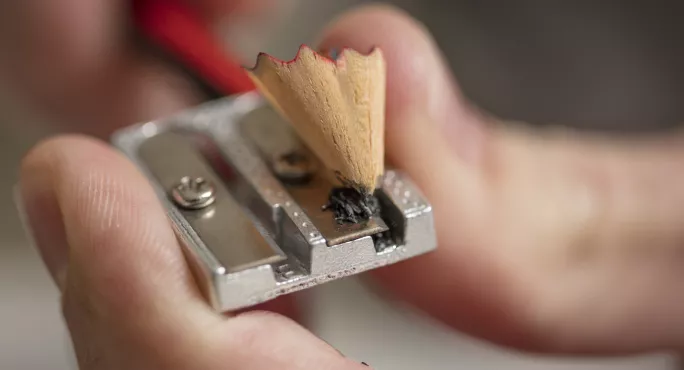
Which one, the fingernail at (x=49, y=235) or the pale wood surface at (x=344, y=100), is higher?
the pale wood surface at (x=344, y=100)

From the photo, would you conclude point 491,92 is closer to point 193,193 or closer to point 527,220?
point 527,220

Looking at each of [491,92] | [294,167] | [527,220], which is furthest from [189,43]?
[491,92]

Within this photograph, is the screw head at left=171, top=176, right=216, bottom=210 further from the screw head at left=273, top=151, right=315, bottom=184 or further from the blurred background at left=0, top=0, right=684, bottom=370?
the blurred background at left=0, top=0, right=684, bottom=370

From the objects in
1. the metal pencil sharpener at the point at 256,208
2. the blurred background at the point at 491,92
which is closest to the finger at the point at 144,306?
the metal pencil sharpener at the point at 256,208

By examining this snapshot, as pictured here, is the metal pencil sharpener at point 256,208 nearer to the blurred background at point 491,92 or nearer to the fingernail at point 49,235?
the fingernail at point 49,235

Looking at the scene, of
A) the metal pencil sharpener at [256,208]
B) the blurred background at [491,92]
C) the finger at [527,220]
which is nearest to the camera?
the metal pencil sharpener at [256,208]
